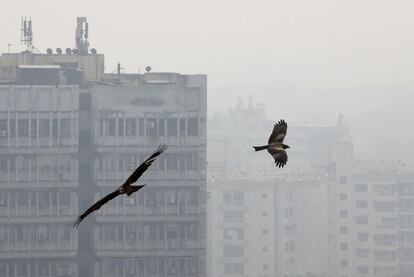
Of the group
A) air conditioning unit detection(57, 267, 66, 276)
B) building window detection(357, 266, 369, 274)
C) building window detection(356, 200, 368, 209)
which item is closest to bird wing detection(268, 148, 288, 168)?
air conditioning unit detection(57, 267, 66, 276)

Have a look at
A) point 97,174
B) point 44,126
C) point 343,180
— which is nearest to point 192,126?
point 97,174

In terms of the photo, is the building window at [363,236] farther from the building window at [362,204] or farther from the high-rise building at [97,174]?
the high-rise building at [97,174]

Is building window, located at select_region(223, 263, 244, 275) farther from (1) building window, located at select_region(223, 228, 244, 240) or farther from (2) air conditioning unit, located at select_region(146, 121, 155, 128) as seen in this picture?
(2) air conditioning unit, located at select_region(146, 121, 155, 128)

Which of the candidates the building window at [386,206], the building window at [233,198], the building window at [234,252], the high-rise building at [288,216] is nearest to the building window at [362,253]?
the high-rise building at [288,216]

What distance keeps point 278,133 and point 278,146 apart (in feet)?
1.66

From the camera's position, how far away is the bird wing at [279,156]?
1364 centimetres

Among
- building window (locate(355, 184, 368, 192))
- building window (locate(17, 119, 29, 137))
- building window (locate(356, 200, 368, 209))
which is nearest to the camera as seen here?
building window (locate(17, 119, 29, 137))

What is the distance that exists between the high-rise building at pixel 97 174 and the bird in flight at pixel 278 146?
9460cm

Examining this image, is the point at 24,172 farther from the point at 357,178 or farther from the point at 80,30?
the point at 357,178

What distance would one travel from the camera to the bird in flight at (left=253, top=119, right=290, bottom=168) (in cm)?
1375

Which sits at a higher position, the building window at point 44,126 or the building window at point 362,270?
the building window at point 44,126

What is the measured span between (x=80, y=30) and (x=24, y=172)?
1578cm

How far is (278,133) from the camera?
14.5 metres

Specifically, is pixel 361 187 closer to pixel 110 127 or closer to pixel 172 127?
pixel 172 127
